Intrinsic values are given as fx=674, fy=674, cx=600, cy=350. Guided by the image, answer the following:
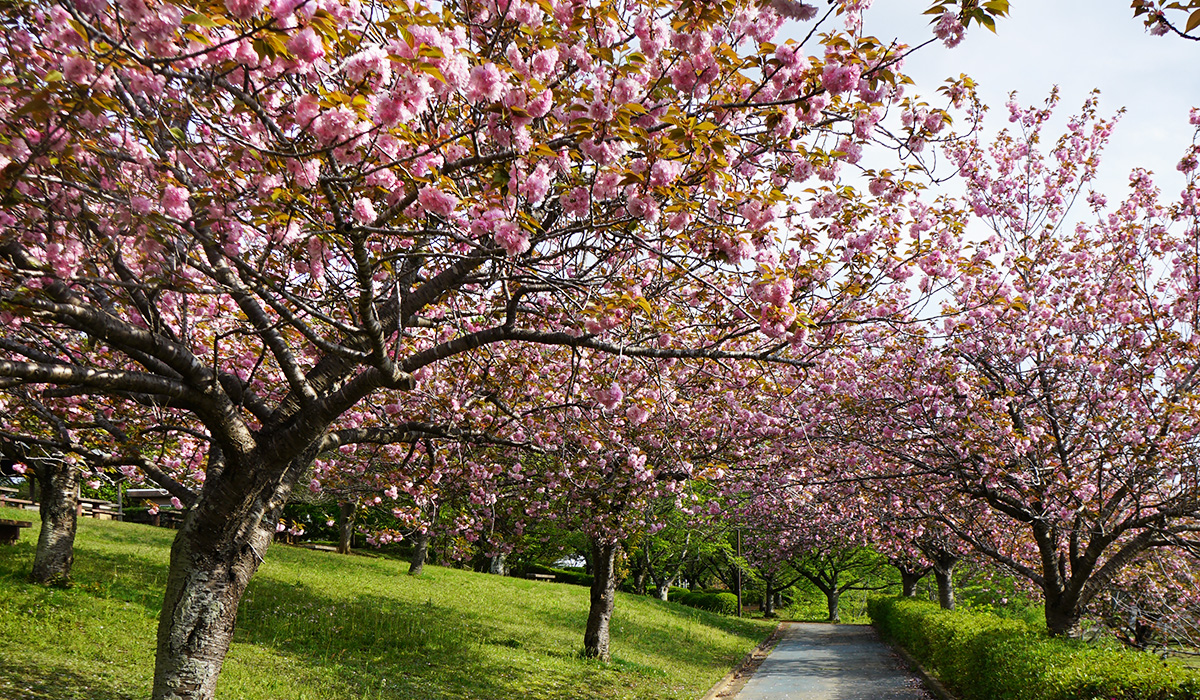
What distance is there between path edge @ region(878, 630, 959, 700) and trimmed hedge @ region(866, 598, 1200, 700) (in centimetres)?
17

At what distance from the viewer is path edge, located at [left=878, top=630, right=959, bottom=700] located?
11.5 meters

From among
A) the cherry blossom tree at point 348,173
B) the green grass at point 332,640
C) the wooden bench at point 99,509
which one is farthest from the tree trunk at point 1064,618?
the wooden bench at point 99,509

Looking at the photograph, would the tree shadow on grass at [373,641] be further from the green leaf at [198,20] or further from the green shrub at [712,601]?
the green shrub at [712,601]

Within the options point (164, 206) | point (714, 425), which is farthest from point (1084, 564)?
point (164, 206)

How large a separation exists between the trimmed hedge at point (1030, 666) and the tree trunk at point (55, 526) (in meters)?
13.4

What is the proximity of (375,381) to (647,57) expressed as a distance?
2.85 meters

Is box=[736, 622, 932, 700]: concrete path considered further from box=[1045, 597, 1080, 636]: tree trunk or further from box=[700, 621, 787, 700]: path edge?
box=[1045, 597, 1080, 636]: tree trunk

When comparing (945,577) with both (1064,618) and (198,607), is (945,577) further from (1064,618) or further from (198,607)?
(198,607)

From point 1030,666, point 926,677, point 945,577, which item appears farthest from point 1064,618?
point 945,577

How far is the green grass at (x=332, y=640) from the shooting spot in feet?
25.7

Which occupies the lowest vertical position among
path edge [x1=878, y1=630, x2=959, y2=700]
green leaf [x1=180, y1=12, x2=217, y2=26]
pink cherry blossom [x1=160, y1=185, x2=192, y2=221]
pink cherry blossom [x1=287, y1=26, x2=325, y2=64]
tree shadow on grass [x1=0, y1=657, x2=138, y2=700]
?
path edge [x1=878, y1=630, x2=959, y2=700]

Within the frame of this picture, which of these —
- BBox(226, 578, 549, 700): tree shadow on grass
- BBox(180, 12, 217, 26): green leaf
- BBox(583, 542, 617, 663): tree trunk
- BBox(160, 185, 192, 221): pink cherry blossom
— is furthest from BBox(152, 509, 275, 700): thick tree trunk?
BBox(583, 542, 617, 663): tree trunk

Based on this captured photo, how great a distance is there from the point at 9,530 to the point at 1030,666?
17765 millimetres

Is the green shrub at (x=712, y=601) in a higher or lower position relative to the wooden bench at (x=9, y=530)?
lower
